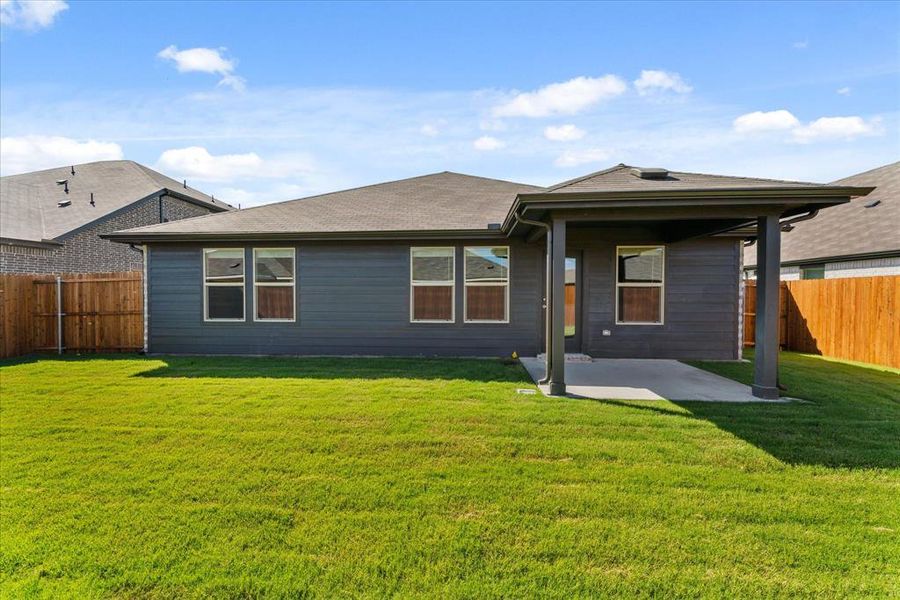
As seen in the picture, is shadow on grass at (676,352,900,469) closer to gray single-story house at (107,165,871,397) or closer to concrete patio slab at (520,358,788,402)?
concrete patio slab at (520,358,788,402)

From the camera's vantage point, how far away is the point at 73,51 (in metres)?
8.86

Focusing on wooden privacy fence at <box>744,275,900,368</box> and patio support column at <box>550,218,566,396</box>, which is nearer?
patio support column at <box>550,218,566,396</box>

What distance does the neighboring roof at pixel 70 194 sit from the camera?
12.6 meters

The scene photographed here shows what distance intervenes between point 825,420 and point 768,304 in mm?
1509

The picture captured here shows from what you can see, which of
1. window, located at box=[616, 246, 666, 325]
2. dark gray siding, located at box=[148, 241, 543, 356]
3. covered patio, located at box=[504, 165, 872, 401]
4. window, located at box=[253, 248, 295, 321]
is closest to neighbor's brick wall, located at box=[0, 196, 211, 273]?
dark gray siding, located at box=[148, 241, 543, 356]

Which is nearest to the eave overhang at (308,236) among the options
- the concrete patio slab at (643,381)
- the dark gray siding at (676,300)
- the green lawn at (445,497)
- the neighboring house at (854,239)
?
the dark gray siding at (676,300)

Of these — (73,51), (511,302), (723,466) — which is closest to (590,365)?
(511,302)

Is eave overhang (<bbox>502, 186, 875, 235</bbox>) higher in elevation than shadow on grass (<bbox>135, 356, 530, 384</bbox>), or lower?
higher

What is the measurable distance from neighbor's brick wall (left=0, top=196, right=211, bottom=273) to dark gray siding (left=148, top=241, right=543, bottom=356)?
17.5ft

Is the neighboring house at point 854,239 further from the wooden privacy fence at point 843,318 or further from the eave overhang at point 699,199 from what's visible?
the eave overhang at point 699,199

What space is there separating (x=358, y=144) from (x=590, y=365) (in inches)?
298

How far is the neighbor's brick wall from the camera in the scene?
11445mm

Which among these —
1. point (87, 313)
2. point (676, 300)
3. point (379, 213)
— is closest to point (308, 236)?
point (379, 213)

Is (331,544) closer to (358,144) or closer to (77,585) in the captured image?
(77,585)
